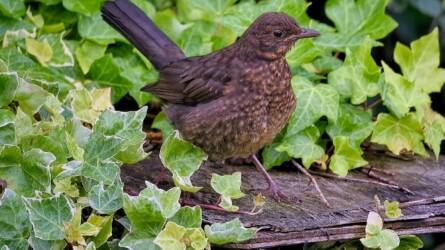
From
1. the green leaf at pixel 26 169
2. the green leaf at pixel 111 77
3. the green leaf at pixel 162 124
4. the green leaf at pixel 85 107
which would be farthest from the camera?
the green leaf at pixel 111 77

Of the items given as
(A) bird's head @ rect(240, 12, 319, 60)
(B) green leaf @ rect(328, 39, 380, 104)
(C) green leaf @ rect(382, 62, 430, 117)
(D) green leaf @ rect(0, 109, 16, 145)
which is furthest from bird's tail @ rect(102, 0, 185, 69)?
(D) green leaf @ rect(0, 109, 16, 145)

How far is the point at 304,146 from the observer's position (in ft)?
12.1

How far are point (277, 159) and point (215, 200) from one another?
0.50m

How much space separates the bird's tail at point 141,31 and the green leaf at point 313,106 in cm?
53

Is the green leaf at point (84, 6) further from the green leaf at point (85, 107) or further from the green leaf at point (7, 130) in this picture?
the green leaf at point (7, 130)

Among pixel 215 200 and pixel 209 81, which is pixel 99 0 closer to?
pixel 209 81

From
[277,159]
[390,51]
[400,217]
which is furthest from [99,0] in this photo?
[390,51]

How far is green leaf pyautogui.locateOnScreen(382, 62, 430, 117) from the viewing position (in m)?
3.79

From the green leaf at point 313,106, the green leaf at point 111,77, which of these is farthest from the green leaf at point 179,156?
the green leaf at point 111,77

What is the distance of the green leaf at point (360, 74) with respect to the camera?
12.6 feet

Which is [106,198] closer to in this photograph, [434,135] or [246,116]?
[246,116]

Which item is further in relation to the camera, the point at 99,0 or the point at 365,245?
the point at 99,0

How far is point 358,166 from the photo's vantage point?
3672mm

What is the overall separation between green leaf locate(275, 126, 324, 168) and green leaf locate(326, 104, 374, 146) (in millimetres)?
88
